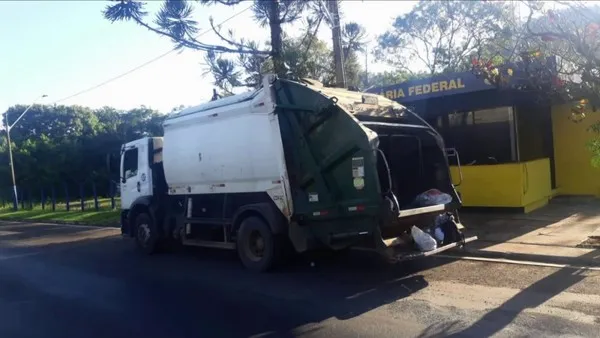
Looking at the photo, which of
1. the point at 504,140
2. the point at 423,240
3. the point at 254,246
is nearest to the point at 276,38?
the point at 504,140

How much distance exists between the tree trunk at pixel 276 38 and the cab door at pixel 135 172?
12.9 ft

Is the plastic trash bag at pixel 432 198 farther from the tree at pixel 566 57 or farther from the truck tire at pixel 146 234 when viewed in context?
the truck tire at pixel 146 234

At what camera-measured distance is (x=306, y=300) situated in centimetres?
731

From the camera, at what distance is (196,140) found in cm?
1072

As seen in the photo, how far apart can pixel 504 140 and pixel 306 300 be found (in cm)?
876

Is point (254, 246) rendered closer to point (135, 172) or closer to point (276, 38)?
point (135, 172)

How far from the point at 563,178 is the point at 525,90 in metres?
3.89

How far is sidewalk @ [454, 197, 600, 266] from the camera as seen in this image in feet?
29.4

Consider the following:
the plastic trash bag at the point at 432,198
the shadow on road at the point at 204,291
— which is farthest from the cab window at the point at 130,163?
the plastic trash bag at the point at 432,198

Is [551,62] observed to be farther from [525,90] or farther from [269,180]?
[269,180]

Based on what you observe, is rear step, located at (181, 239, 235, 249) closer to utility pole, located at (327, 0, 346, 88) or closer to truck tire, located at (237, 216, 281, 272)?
truck tire, located at (237, 216, 281, 272)

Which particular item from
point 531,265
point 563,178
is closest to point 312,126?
point 531,265

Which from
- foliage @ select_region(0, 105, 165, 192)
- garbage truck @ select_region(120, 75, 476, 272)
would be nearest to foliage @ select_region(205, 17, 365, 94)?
garbage truck @ select_region(120, 75, 476, 272)

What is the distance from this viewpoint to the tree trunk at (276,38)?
1441cm
